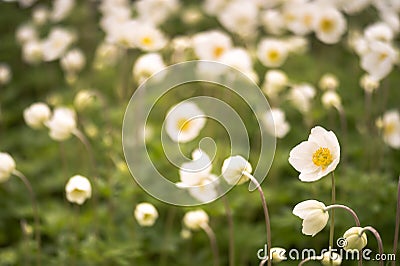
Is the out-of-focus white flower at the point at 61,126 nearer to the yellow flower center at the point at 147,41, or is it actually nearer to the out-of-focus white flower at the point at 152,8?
the yellow flower center at the point at 147,41

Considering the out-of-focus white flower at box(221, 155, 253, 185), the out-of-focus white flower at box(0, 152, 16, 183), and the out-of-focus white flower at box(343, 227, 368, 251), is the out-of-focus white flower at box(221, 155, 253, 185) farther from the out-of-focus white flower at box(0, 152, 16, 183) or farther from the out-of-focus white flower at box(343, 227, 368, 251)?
the out-of-focus white flower at box(0, 152, 16, 183)

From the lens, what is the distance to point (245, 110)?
304cm

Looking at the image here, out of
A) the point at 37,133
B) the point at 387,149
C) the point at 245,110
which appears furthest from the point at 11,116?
the point at 387,149

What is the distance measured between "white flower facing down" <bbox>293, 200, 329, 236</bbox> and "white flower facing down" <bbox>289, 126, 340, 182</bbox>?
87 millimetres

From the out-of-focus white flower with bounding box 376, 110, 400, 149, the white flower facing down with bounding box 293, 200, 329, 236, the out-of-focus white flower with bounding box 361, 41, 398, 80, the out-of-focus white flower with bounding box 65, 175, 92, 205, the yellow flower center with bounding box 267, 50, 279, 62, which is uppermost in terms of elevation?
the yellow flower center with bounding box 267, 50, 279, 62

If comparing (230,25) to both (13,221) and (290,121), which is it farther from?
(13,221)

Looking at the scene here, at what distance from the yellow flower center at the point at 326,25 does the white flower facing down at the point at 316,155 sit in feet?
3.68

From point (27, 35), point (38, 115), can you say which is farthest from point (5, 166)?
point (27, 35)

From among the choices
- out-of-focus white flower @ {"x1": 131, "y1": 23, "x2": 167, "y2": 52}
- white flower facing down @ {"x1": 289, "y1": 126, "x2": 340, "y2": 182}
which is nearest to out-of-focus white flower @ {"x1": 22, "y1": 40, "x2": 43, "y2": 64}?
out-of-focus white flower @ {"x1": 131, "y1": 23, "x2": 167, "y2": 52}

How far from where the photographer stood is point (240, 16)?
2.73 m

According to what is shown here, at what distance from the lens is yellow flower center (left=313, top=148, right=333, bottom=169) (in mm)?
1361

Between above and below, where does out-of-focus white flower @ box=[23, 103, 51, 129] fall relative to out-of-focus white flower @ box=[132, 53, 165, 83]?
below

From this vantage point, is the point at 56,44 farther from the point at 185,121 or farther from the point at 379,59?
the point at 379,59

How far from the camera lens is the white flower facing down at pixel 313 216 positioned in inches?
50.2
